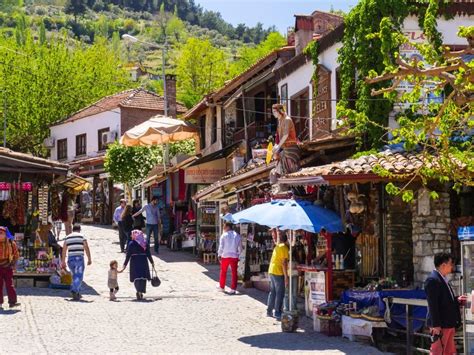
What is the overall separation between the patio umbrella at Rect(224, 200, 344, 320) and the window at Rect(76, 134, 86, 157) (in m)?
36.0

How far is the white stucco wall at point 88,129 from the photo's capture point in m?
48.5

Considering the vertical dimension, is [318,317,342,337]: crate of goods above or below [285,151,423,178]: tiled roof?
below

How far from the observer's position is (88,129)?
50.5 m

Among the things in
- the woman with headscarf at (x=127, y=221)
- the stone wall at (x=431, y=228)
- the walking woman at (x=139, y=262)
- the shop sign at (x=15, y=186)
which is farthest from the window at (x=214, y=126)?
the stone wall at (x=431, y=228)

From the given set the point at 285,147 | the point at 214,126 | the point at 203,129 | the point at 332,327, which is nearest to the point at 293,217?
the point at 332,327

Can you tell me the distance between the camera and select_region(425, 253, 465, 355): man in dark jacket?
36.2 ft

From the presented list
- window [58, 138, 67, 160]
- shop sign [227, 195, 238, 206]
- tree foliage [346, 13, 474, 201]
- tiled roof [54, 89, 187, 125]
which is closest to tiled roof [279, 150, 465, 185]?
tree foliage [346, 13, 474, 201]

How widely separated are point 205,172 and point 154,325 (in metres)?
15.7

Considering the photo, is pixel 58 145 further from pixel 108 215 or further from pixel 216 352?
pixel 216 352

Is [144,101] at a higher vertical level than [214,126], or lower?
higher

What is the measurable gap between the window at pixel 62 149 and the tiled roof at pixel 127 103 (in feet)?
3.77

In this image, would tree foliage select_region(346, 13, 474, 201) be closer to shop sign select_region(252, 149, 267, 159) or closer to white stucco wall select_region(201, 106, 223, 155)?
shop sign select_region(252, 149, 267, 159)

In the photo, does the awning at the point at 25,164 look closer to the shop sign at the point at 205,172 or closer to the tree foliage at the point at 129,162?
the shop sign at the point at 205,172

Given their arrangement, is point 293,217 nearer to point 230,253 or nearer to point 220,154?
point 230,253
